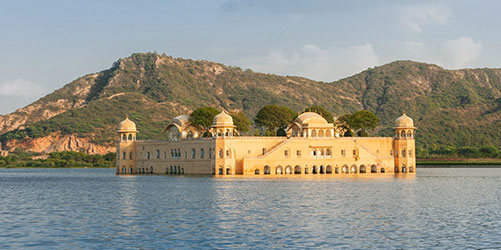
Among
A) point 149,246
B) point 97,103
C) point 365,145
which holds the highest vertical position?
point 97,103

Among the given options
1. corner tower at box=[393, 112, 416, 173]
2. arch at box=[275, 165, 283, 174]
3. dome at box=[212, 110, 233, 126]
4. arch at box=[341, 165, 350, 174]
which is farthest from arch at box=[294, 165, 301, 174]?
corner tower at box=[393, 112, 416, 173]

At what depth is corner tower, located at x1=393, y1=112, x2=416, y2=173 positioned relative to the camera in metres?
102

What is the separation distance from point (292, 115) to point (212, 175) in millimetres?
25500

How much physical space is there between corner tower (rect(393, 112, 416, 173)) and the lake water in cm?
4490

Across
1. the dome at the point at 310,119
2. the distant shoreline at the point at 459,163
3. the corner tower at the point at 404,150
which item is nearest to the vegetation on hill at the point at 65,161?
the dome at the point at 310,119

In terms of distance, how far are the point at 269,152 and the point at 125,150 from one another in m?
26.4

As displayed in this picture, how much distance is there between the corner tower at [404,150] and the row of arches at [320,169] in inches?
126

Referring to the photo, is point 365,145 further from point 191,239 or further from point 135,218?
point 191,239

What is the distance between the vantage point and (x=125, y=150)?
108m

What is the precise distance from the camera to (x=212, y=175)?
91.6 metres

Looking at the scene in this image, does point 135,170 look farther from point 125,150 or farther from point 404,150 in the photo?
point 404,150

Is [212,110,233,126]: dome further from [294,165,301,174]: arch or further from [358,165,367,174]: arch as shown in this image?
[358,165,367,174]: arch

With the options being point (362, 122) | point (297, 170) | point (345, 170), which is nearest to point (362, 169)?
point (345, 170)

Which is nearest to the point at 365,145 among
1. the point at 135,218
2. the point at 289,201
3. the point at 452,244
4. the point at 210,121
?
the point at 210,121
